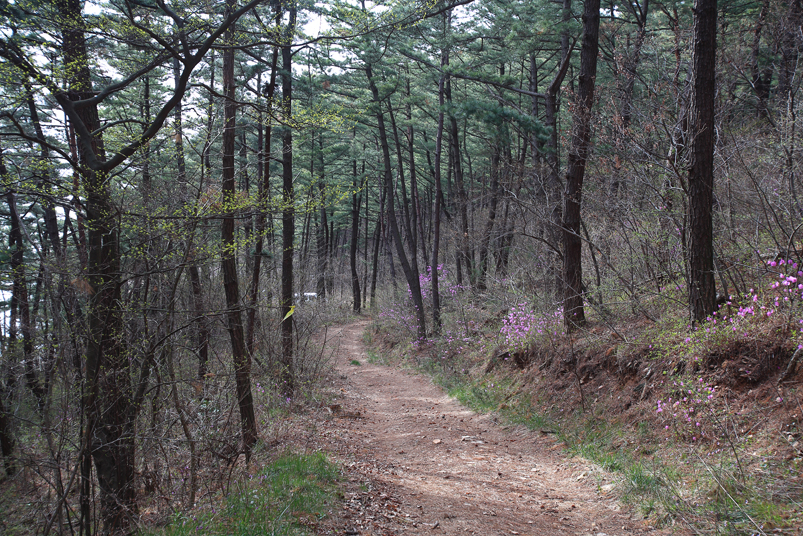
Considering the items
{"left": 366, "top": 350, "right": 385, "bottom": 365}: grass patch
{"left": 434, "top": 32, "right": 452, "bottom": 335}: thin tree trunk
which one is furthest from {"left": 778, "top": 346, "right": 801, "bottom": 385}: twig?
{"left": 366, "top": 350, "right": 385, "bottom": 365}: grass patch

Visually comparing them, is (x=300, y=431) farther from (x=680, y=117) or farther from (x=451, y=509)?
(x=680, y=117)

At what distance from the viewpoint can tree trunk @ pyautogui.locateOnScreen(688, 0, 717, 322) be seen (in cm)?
543

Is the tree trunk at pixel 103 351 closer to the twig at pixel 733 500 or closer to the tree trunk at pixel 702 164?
the twig at pixel 733 500

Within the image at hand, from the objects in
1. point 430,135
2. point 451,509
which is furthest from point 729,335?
point 430,135

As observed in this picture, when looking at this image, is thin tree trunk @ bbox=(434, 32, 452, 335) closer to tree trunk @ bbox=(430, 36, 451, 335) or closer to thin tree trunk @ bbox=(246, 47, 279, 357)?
tree trunk @ bbox=(430, 36, 451, 335)

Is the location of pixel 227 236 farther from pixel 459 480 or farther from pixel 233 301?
pixel 459 480

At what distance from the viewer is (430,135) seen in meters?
22.0

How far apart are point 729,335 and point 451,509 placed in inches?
134

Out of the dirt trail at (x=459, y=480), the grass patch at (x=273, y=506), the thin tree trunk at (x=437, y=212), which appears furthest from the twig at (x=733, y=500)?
the thin tree trunk at (x=437, y=212)

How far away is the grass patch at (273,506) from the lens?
3707 millimetres

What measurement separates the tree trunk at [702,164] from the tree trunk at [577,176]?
1.94 metres

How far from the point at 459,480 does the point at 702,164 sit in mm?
4590

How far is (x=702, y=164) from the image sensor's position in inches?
215

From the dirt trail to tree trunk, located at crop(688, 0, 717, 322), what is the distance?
2408 millimetres
